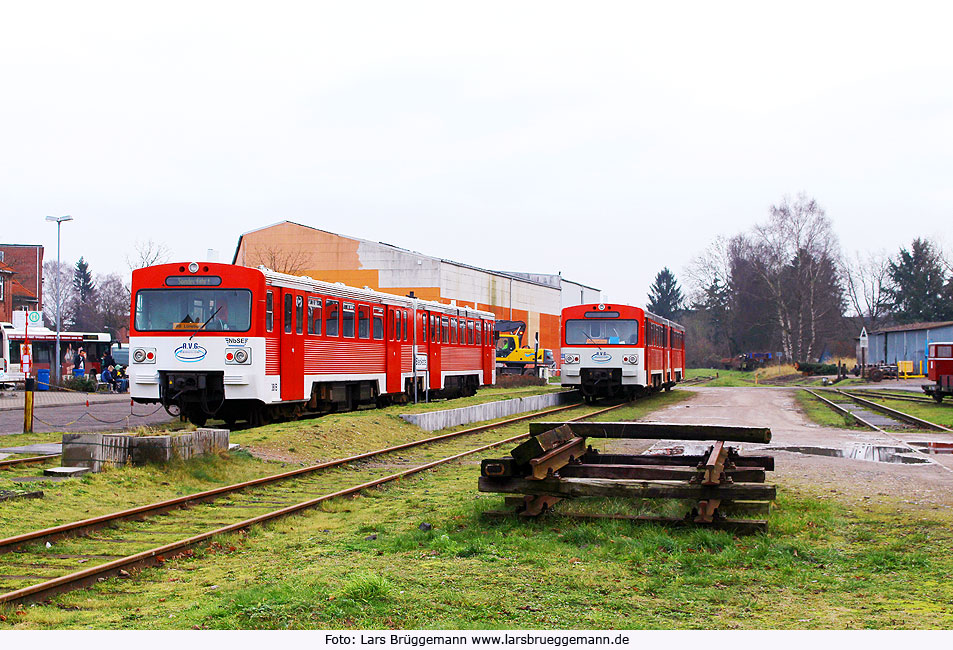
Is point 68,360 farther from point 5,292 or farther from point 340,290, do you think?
point 340,290

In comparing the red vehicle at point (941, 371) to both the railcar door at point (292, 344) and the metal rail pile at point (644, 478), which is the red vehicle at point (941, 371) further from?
the metal rail pile at point (644, 478)

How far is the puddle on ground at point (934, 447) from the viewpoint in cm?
1648

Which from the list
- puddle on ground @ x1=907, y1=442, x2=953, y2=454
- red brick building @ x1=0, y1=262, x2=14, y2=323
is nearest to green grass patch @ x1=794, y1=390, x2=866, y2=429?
puddle on ground @ x1=907, y1=442, x2=953, y2=454

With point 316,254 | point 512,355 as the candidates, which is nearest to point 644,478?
point 512,355

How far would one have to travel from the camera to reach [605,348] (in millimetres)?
30406

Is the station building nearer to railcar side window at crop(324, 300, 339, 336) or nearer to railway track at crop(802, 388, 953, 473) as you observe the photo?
railway track at crop(802, 388, 953, 473)

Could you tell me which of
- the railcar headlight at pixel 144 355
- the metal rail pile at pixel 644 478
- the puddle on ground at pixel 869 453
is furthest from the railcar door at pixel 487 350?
the metal rail pile at pixel 644 478

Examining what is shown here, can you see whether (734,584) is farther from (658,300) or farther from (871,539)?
(658,300)

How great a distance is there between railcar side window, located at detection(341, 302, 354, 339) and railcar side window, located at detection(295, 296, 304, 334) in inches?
85.8

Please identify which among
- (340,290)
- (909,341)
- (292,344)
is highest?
(340,290)

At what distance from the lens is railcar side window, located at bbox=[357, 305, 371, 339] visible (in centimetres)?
2323

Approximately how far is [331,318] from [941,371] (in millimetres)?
21272

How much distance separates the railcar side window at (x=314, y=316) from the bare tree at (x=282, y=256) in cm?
4152

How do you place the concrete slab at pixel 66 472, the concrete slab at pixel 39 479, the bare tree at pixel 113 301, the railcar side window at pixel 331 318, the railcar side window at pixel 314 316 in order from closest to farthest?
1. the concrete slab at pixel 39 479
2. the concrete slab at pixel 66 472
3. the railcar side window at pixel 314 316
4. the railcar side window at pixel 331 318
5. the bare tree at pixel 113 301
